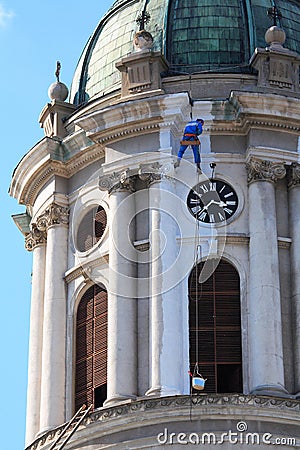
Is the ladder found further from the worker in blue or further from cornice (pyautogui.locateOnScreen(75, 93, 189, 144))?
cornice (pyautogui.locateOnScreen(75, 93, 189, 144))

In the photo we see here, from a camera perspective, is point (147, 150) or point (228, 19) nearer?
point (147, 150)

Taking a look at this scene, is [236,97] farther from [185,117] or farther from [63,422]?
[63,422]

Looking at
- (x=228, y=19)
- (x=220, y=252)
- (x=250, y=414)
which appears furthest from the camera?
(x=228, y=19)

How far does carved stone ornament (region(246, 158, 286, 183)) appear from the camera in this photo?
50219 millimetres

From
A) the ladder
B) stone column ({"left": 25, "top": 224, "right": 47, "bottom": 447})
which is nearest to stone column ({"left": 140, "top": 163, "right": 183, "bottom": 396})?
the ladder

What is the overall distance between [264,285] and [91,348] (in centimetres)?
450

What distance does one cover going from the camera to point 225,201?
165ft

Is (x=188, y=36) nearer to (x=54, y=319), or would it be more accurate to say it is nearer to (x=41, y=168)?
(x=41, y=168)

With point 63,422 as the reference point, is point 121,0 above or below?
above

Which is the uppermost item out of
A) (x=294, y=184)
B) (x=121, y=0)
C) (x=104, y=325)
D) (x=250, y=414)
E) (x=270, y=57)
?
(x=121, y=0)

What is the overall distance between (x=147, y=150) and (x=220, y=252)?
312cm

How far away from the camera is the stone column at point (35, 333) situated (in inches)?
2000

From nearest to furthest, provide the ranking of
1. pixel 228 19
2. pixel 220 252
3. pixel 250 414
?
1. pixel 250 414
2. pixel 220 252
3. pixel 228 19

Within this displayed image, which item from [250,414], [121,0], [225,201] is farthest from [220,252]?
[121,0]
